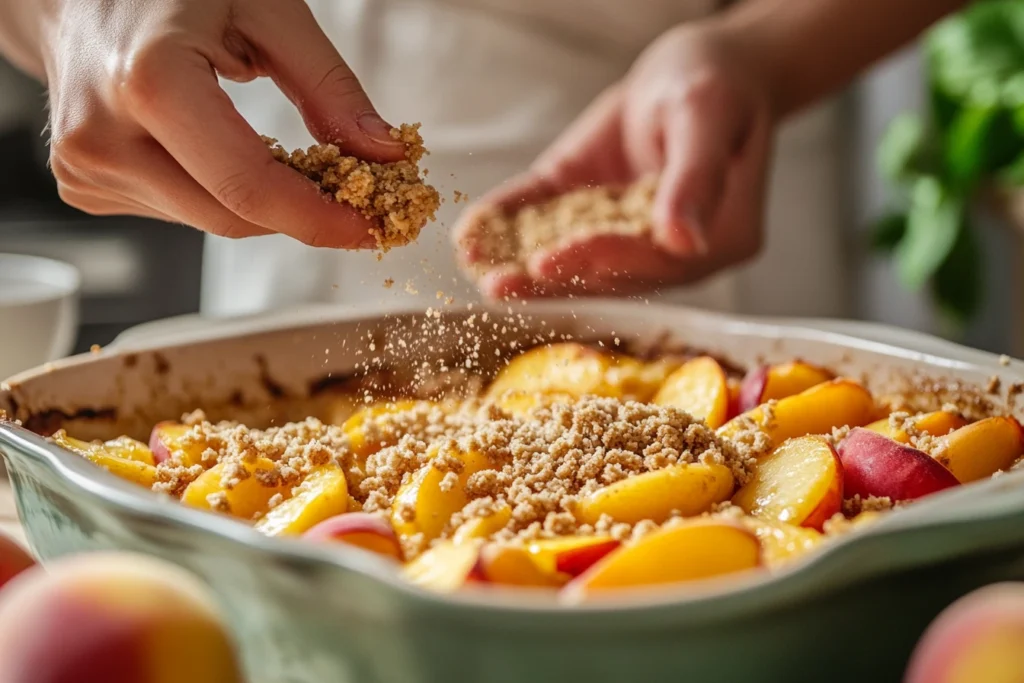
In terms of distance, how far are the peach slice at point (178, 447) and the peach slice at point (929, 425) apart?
62cm

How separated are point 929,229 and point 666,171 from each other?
129 cm

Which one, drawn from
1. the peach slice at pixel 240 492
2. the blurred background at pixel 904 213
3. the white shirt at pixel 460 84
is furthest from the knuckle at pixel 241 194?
the blurred background at pixel 904 213

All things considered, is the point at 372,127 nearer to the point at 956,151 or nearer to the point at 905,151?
the point at 956,151

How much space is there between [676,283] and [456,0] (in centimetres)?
58

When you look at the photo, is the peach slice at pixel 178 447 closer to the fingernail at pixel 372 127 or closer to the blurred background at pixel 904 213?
the fingernail at pixel 372 127

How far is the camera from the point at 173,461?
0.91m

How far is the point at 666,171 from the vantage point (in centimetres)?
147

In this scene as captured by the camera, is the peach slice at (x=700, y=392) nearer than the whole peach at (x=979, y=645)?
No

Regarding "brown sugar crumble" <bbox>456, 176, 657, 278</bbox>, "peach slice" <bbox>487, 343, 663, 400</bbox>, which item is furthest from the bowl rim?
"brown sugar crumble" <bbox>456, 176, 657, 278</bbox>

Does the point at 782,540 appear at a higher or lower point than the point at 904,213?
lower

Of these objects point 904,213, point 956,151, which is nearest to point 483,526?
point 956,151

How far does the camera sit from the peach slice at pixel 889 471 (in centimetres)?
80

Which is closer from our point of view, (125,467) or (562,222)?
(125,467)

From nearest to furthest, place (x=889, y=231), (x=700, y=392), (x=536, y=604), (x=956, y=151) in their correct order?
(x=536, y=604) → (x=700, y=392) → (x=956, y=151) → (x=889, y=231)
